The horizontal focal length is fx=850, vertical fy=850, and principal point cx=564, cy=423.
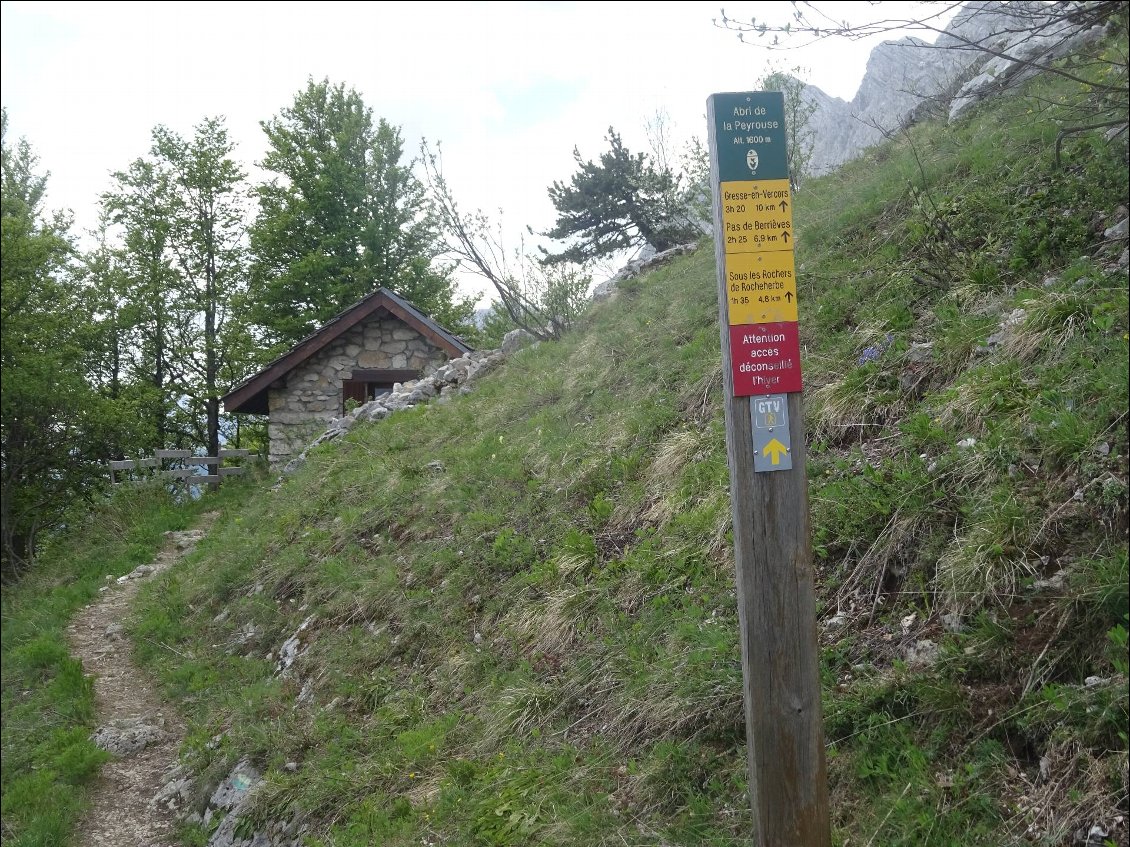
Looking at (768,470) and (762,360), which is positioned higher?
(762,360)

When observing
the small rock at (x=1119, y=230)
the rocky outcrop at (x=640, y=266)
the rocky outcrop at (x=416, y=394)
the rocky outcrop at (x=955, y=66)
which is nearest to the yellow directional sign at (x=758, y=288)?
the rocky outcrop at (x=955, y=66)

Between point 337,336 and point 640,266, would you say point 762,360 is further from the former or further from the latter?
point 337,336

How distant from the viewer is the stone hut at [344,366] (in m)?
17.5

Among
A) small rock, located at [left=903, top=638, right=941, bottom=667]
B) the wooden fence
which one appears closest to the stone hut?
the wooden fence

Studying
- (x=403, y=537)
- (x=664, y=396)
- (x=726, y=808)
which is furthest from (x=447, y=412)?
(x=726, y=808)

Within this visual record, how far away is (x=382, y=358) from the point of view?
18.2 metres

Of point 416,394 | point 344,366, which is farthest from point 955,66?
point 344,366

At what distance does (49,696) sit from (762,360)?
4549 mm

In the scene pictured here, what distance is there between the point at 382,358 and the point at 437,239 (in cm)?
305

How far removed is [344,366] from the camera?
1802 centimetres

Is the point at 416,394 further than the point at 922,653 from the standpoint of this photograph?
Yes

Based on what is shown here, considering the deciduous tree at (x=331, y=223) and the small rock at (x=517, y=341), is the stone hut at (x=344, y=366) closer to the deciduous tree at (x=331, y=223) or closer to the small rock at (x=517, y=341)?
the small rock at (x=517, y=341)

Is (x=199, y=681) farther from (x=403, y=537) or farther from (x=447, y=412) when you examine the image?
(x=447, y=412)

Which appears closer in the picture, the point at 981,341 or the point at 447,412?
the point at 981,341
